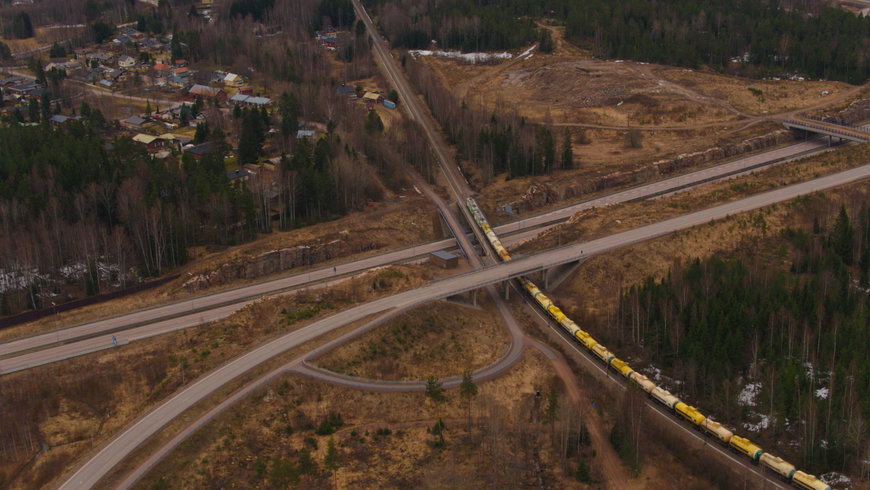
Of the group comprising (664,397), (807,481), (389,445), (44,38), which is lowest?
(389,445)

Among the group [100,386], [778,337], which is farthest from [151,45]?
[778,337]

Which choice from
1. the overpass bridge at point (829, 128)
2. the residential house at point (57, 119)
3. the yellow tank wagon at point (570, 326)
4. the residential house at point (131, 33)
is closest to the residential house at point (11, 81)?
the residential house at point (57, 119)

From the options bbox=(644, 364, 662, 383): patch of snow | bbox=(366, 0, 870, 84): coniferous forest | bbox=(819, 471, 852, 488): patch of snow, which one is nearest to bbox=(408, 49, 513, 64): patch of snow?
bbox=(366, 0, 870, 84): coniferous forest

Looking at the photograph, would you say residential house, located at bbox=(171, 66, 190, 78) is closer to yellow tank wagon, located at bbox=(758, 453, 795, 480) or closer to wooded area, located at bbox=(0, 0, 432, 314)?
wooded area, located at bbox=(0, 0, 432, 314)

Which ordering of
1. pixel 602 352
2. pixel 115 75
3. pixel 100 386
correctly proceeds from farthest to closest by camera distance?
pixel 115 75, pixel 602 352, pixel 100 386

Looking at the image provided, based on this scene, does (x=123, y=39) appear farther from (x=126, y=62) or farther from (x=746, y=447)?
(x=746, y=447)

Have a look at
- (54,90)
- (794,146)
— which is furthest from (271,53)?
(794,146)
